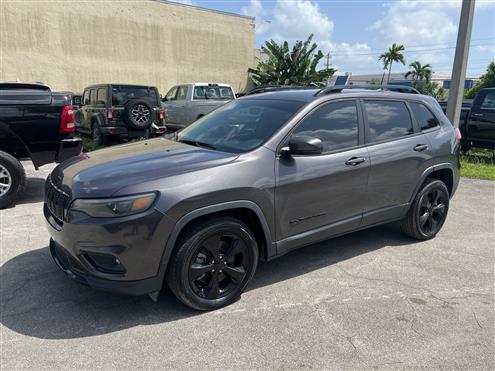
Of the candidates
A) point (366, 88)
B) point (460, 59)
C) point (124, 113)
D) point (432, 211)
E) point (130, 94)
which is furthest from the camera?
point (130, 94)

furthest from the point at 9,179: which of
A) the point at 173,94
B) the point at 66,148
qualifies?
the point at 173,94

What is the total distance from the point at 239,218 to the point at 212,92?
10153mm

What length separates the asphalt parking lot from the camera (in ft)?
8.60

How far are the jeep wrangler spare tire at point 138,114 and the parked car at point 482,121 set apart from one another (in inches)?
320

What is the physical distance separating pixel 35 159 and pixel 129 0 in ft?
65.6

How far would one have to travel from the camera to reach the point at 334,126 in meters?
Result: 3.78

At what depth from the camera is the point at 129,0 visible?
74.3 ft

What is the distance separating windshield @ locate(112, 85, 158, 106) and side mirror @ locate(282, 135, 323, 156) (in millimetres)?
8389

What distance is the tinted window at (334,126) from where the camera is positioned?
142 inches

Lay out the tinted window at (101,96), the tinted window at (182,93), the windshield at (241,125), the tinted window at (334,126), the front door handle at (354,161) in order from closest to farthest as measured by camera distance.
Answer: the windshield at (241,125) < the tinted window at (334,126) < the front door handle at (354,161) < the tinted window at (101,96) < the tinted window at (182,93)

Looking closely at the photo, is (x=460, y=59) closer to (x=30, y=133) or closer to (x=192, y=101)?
(x=192, y=101)

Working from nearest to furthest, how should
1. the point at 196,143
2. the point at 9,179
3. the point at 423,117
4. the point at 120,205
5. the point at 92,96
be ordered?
the point at 120,205 → the point at 196,143 → the point at 423,117 → the point at 9,179 → the point at 92,96

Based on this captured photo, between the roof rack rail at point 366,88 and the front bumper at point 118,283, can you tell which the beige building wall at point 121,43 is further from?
the front bumper at point 118,283

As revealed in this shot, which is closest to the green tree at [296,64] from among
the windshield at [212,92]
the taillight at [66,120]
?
the windshield at [212,92]
